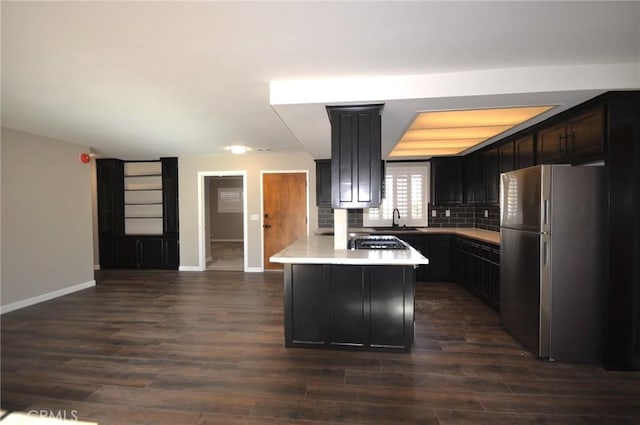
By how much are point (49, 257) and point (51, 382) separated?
2.90 m

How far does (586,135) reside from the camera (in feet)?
8.64

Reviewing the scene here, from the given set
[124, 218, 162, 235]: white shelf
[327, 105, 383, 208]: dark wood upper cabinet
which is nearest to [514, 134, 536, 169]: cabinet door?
[327, 105, 383, 208]: dark wood upper cabinet

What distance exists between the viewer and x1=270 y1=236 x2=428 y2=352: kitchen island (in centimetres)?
270

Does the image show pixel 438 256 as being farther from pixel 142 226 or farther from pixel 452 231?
pixel 142 226

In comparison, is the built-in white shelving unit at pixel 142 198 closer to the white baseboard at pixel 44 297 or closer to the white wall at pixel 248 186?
the white wall at pixel 248 186

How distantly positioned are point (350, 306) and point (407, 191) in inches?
141

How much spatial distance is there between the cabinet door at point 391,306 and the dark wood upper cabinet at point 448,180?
309 centimetres

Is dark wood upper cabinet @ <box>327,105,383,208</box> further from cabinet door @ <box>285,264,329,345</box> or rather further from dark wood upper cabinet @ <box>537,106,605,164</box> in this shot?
dark wood upper cabinet @ <box>537,106,605,164</box>

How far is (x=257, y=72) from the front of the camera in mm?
2365

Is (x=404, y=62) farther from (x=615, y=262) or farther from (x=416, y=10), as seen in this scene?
(x=615, y=262)

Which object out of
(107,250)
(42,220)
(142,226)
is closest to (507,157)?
(42,220)

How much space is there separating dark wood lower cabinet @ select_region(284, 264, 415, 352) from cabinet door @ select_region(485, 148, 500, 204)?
7.98ft

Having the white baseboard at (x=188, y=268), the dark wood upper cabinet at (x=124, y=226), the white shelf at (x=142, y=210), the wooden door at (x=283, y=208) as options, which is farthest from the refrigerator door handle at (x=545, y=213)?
the white shelf at (x=142, y=210)

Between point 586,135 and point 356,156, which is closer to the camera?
point 586,135
